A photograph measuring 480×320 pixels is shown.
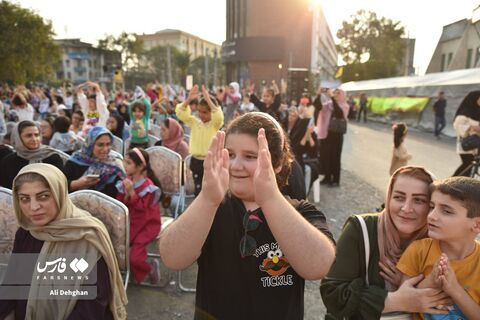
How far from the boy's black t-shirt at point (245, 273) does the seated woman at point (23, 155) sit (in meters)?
3.17

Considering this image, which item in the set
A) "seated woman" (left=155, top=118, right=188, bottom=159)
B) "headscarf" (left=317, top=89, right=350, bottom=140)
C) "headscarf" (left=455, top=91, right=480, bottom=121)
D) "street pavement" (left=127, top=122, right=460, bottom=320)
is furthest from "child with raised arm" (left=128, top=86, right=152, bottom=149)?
"headscarf" (left=455, top=91, right=480, bottom=121)

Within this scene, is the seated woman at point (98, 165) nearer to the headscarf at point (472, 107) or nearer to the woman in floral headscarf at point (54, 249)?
the woman in floral headscarf at point (54, 249)

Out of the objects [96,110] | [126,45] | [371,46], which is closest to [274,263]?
[96,110]

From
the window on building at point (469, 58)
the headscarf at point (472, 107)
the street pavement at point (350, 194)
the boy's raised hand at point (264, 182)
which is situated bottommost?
the street pavement at point (350, 194)

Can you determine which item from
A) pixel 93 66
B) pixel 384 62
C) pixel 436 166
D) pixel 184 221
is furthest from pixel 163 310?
pixel 93 66

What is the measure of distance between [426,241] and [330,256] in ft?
2.19

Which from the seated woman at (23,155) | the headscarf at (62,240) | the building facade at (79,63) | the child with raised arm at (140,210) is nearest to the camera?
the headscarf at (62,240)

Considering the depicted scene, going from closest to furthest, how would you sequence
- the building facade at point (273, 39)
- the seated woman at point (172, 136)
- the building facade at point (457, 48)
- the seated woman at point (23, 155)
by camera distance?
the seated woman at point (23, 155) → the seated woman at point (172, 136) → the building facade at point (457, 48) → the building facade at point (273, 39)

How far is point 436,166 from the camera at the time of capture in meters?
8.45

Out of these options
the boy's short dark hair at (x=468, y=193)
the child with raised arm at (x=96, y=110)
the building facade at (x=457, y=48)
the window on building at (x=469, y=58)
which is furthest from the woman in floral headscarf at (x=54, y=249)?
the window on building at (x=469, y=58)

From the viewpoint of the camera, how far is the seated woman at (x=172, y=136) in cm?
566

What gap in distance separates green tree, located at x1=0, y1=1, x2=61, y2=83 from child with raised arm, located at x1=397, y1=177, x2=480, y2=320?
29549mm

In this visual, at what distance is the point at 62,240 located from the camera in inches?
81.4

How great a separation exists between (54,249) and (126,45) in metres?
62.6
